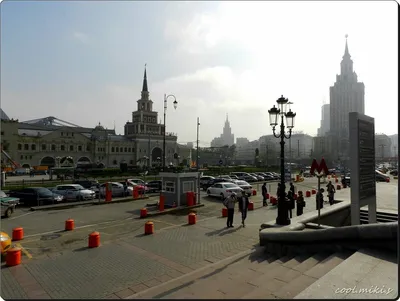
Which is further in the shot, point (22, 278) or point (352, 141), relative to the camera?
point (352, 141)

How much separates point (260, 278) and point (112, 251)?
5.57 metres

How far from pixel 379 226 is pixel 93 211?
1631 cm

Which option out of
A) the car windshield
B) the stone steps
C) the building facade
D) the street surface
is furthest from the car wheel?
the building facade

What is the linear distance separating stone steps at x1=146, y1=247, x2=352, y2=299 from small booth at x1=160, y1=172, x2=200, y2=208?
453 inches

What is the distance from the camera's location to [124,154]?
364 ft

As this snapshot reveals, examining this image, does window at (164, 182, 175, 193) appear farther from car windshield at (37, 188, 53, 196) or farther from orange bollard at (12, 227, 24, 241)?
orange bollard at (12, 227, 24, 241)

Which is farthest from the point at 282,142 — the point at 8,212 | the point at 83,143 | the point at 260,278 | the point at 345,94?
the point at 345,94

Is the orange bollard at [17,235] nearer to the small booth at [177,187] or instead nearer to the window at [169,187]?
the small booth at [177,187]

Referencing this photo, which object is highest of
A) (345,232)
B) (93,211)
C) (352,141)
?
(352,141)

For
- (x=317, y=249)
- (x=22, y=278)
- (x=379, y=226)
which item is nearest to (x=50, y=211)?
(x=22, y=278)

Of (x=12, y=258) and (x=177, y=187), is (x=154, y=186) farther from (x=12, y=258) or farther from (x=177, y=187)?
(x=12, y=258)

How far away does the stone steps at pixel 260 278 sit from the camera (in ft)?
20.1

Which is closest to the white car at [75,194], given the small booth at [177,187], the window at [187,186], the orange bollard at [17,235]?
the small booth at [177,187]

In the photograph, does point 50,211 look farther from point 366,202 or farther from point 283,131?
point 366,202
